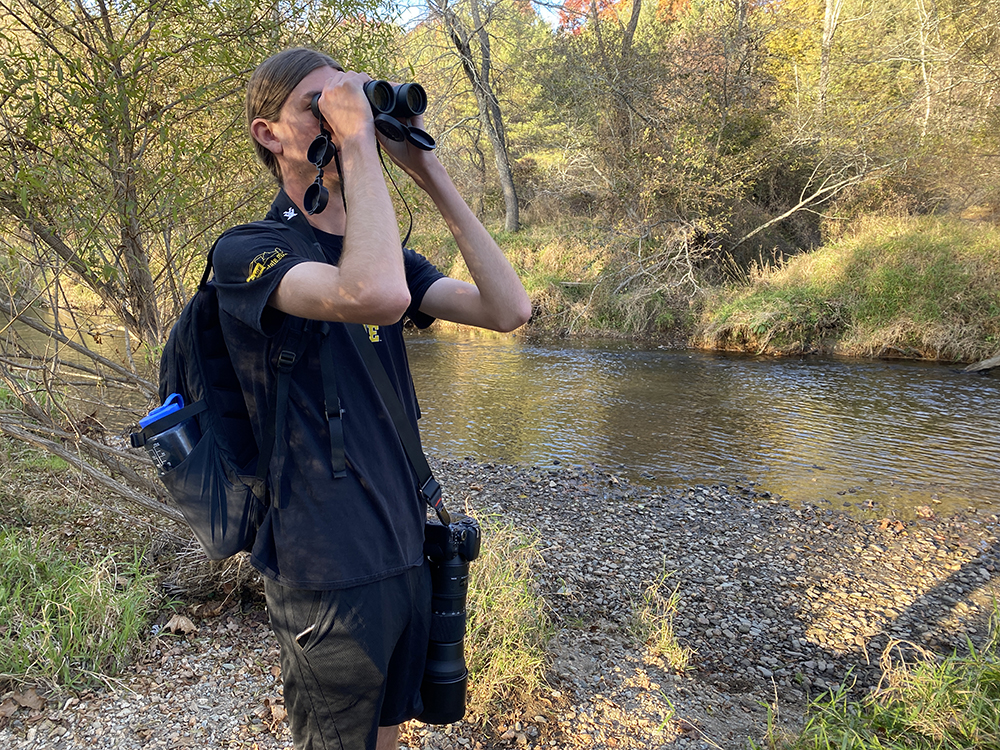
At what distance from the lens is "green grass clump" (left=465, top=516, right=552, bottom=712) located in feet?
8.67

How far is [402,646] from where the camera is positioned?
1509 millimetres

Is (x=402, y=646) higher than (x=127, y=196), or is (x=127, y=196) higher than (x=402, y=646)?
(x=127, y=196)

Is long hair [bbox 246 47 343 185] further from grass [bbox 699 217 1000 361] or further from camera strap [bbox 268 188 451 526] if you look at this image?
grass [bbox 699 217 1000 361]

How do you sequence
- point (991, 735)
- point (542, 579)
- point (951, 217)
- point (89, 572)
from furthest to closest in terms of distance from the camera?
point (951, 217), point (542, 579), point (89, 572), point (991, 735)

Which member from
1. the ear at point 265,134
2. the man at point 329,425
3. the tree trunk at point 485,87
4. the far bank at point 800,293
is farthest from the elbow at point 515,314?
the tree trunk at point 485,87

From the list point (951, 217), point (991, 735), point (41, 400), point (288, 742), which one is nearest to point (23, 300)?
point (41, 400)

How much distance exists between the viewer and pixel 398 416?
4.88 ft

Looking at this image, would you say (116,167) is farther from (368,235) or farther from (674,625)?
(674,625)

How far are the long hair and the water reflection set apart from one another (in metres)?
5.80

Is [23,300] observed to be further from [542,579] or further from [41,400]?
[542,579]

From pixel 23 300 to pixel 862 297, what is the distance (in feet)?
42.6

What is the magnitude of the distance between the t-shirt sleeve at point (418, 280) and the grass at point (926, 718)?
6.93 feet

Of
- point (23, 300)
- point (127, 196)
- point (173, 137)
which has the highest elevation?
point (173, 137)

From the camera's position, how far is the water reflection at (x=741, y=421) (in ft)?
21.7
